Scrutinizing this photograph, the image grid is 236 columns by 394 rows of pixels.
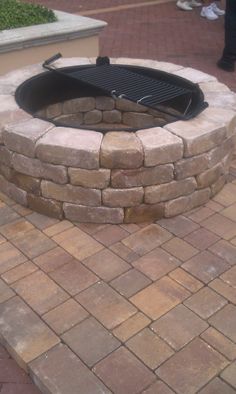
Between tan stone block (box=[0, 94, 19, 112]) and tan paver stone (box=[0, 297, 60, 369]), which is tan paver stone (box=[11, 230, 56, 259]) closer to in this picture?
tan paver stone (box=[0, 297, 60, 369])

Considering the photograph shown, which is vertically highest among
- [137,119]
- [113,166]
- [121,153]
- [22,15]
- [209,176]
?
[22,15]

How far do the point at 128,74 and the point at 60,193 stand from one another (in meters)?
1.58

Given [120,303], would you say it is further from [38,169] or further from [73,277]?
[38,169]

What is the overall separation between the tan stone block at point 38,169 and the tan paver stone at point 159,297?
1.03 meters

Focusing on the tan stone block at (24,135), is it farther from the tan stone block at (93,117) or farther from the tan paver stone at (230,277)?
the tan paver stone at (230,277)

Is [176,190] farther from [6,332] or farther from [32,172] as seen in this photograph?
[6,332]

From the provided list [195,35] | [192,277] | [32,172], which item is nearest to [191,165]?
[192,277]

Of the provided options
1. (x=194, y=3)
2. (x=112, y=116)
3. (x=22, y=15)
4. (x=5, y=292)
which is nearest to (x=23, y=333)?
(x=5, y=292)

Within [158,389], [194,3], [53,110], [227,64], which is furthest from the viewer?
[194,3]

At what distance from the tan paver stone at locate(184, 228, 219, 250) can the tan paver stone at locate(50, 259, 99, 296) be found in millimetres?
794

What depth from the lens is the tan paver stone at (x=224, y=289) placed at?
9.08ft

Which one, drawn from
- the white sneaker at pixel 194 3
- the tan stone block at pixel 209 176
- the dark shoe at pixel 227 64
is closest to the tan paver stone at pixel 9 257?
the tan stone block at pixel 209 176

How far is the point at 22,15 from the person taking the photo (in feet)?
18.8

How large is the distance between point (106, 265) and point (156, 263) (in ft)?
1.12
